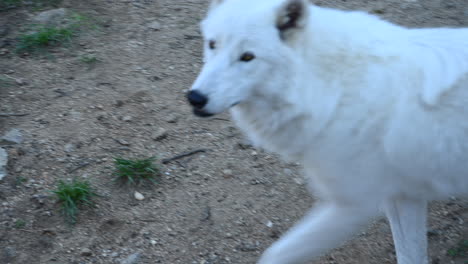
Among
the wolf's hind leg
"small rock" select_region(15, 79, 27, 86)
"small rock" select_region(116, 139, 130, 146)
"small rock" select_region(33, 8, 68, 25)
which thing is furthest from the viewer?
"small rock" select_region(33, 8, 68, 25)

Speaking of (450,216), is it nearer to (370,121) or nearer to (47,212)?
(370,121)

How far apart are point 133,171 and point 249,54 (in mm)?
1724

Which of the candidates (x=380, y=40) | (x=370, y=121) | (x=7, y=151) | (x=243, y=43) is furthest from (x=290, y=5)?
(x=7, y=151)

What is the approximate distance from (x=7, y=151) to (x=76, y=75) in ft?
3.78

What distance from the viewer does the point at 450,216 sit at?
422 centimetres

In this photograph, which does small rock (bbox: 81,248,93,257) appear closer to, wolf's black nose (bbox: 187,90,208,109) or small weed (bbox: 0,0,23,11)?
wolf's black nose (bbox: 187,90,208,109)

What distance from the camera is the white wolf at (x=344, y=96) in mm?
2801

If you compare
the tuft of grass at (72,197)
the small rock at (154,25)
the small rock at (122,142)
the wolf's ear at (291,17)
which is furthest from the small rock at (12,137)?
the wolf's ear at (291,17)

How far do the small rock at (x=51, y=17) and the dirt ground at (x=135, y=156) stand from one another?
183 mm

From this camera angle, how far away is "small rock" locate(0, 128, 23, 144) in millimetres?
4344

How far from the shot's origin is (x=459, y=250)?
12.8 ft

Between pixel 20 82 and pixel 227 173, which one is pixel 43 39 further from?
pixel 227 173

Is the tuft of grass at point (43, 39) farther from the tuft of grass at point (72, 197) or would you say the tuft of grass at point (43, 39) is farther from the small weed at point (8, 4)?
the tuft of grass at point (72, 197)

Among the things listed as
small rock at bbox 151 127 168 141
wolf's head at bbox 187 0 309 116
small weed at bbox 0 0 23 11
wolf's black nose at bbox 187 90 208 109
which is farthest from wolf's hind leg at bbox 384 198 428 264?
small weed at bbox 0 0 23 11
